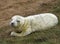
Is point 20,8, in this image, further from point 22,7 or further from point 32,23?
point 32,23

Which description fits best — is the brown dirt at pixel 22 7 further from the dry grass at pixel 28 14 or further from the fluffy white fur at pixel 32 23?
the fluffy white fur at pixel 32 23

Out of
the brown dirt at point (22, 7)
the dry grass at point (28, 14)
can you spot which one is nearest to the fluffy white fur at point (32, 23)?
the dry grass at point (28, 14)

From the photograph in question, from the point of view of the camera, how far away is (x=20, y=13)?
966 cm

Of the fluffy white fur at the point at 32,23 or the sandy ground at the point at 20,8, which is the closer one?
the fluffy white fur at the point at 32,23

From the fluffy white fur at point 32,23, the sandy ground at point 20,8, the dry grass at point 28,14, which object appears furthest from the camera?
the sandy ground at point 20,8

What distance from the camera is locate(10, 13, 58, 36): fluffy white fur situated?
781 cm

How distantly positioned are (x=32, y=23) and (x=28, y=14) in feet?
4.77

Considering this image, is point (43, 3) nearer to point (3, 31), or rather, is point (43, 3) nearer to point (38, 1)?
point (38, 1)

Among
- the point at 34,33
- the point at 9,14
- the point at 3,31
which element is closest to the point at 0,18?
the point at 9,14

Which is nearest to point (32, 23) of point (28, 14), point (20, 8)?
point (28, 14)

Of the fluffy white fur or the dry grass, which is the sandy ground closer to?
the dry grass

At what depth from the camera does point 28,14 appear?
9500mm

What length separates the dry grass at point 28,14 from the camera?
741 cm

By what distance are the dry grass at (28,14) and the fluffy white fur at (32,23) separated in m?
0.16
